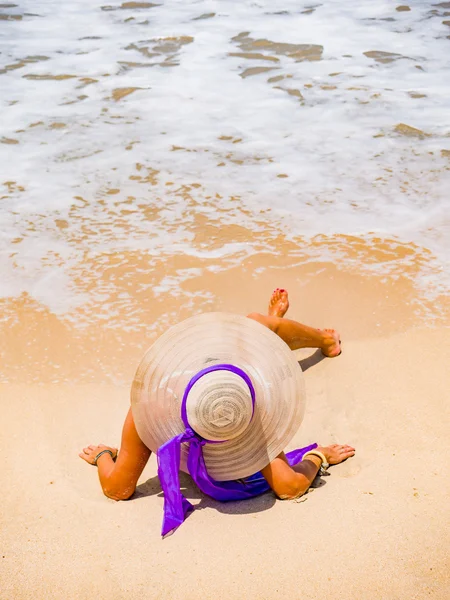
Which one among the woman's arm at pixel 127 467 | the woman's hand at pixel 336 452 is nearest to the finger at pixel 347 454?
the woman's hand at pixel 336 452

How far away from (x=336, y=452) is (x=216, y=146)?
3.54m

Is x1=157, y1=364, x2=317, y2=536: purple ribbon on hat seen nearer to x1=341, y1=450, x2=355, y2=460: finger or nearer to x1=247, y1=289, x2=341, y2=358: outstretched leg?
x1=341, y1=450, x2=355, y2=460: finger

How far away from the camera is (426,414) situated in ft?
9.78

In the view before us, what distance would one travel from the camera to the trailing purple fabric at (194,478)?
2.42m

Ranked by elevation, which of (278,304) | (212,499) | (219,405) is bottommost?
(212,499)

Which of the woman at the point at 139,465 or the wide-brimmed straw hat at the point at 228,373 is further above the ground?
the wide-brimmed straw hat at the point at 228,373

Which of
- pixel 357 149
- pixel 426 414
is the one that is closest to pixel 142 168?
pixel 357 149

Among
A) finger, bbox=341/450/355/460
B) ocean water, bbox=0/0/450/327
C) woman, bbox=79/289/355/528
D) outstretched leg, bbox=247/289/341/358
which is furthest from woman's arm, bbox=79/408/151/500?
ocean water, bbox=0/0/450/327

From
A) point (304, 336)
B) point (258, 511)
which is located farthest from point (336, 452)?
point (304, 336)

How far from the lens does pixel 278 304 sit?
12.1ft

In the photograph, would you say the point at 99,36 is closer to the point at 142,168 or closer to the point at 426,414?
the point at 142,168

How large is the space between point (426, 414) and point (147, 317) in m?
1.62

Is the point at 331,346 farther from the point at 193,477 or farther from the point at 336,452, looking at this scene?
the point at 193,477

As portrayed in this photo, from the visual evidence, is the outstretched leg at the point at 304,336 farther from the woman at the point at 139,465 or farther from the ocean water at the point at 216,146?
the ocean water at the point at 216,146
